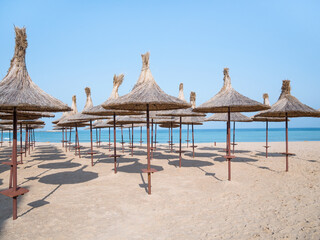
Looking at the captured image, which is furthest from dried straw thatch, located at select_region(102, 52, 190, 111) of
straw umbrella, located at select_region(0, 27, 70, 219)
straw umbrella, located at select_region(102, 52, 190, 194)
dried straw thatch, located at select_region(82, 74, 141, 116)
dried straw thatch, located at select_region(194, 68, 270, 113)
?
dried straw thatch, located at select_region(82, 74, 141, 116)

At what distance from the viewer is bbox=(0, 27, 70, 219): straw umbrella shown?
A: 4.59 metres

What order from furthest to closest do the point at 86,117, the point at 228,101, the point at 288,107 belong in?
the point at 86,117 → the point at 288,107 → the point at 228,101

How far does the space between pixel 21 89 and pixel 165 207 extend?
4153mm

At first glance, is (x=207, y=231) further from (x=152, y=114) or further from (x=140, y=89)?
(x=152, y=114)

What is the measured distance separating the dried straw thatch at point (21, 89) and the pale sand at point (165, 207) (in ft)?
7.58

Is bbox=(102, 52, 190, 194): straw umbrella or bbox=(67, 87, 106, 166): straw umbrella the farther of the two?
bbox=(67, 87, 106, 166): straw umbrella

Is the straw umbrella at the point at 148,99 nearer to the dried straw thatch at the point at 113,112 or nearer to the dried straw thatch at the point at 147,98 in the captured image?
the dried straw thatch at the point at 147,98

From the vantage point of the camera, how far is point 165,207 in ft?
17.5

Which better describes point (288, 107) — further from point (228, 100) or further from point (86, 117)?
point (86, 117)

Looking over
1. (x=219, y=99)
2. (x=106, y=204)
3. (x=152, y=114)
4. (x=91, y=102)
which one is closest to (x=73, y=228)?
(x=106, y=204)

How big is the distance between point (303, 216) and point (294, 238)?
111cm

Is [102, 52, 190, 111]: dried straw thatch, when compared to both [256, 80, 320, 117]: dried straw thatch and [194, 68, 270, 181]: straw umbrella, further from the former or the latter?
[256, 80, 320, 117]: dried straw thatch

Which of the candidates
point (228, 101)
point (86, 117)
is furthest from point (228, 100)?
point (86, 117)

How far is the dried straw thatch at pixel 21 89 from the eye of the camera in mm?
4672
